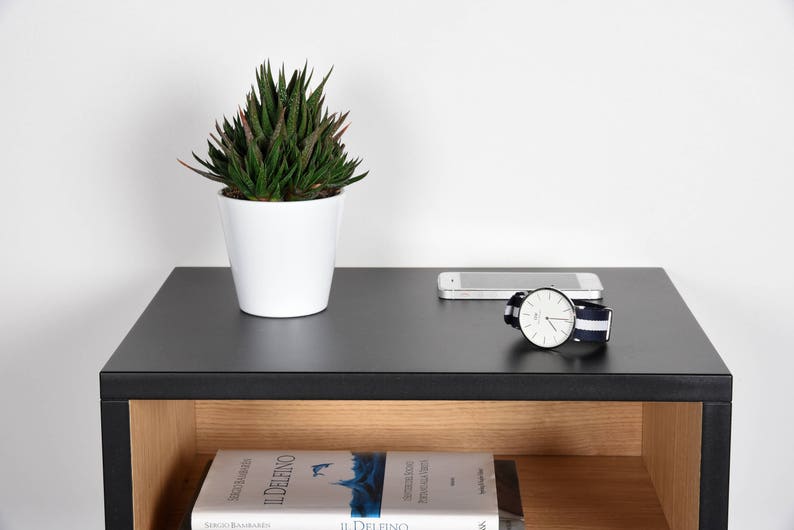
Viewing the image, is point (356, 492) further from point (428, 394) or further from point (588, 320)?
point (588, 320)

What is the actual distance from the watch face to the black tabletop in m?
0.02

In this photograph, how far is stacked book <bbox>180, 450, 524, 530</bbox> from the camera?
3.58 ft

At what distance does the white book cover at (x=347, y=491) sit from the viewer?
1.09m

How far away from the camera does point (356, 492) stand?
1.16 metres

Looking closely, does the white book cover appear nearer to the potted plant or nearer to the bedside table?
the bedside table

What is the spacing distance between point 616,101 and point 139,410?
0.73 meters

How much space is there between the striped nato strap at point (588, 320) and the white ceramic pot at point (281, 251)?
22 centimetres

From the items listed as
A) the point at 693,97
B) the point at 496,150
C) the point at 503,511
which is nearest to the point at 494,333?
the point at 503,511

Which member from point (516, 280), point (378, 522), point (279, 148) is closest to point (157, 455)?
point (378, 522)

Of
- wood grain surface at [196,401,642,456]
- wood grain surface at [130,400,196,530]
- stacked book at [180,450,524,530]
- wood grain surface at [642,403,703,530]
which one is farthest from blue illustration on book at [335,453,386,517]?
wood grain surface at [642,403,703,530]

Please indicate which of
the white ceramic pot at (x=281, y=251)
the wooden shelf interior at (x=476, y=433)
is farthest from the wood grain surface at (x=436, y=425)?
the white ceramic pot at (x=281, y=251)

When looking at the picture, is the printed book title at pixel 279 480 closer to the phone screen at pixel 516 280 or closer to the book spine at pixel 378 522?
the book spine at pixel 378 522

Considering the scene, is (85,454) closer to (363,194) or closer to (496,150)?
(363,194)

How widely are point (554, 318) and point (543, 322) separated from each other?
0.01m
